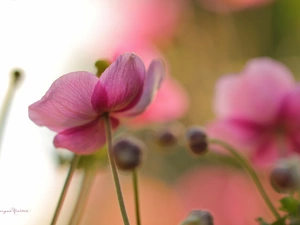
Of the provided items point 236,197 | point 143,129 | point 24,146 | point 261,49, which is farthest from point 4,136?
point 261,49

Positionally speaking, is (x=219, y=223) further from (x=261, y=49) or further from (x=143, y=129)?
(x=261, y=49)

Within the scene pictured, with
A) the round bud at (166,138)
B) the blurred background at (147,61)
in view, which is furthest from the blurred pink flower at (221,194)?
the round bud at (166,138)

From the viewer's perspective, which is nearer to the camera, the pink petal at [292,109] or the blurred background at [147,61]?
the blurred background at [147,61]

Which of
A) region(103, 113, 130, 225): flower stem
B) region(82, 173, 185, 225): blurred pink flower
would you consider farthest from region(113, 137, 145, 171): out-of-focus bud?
region(82, 173, 185, 225): blurred pink flower

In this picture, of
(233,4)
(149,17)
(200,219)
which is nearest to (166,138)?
(200,219)

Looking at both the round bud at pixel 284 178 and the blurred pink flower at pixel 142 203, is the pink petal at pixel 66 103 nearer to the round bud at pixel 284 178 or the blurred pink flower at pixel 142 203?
the round bud at pixel 284 178

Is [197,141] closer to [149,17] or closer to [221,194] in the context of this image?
[221,194]

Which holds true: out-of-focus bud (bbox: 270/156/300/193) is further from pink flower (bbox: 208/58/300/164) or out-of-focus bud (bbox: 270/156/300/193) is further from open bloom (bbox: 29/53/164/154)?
pink flower (bbox: 208/58/300/164)
